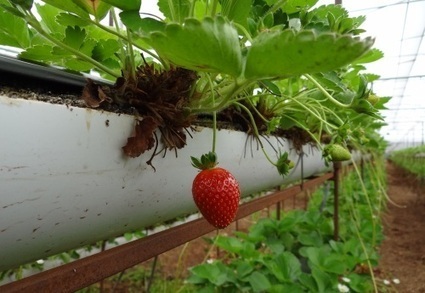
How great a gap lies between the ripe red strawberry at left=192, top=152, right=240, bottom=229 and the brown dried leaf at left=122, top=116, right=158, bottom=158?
2.5 inches

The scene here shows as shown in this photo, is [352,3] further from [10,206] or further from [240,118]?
[10,206]

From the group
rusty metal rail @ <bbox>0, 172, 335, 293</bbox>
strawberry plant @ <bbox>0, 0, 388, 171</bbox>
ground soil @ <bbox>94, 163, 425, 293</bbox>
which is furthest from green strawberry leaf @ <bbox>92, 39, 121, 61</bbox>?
ground soil @ <bbox>94, 163, 425, 293</bbox>

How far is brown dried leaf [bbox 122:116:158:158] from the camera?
0.31 m

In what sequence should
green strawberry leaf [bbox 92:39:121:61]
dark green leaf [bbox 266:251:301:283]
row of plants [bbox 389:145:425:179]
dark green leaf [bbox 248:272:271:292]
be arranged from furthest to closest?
row of plants [bbox 389:145:425:179] → dark green leaf [bbox 266:251:301:283] → dark green leaf [bbox 248:272:271:292] → green strawberry leaf [bbox 92:39:121:61]

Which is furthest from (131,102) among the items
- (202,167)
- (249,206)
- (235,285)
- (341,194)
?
(341,194)

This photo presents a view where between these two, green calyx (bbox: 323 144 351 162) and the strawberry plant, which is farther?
green calyx (bbox: 323 144 351 162)

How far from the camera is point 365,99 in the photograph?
0.38 m

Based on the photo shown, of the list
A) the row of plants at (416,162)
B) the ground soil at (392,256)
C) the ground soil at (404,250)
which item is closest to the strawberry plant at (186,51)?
the ground soil at (392,256)

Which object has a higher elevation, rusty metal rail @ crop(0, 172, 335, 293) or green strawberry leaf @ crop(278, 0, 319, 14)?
green strawberry leaf @ crop(278, 0, 319, 14)

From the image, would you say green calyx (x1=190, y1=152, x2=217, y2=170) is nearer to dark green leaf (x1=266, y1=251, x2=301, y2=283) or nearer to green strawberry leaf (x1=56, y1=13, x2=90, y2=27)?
green strawberry leaf (x1=56, y1=13, x2=90, y2=27)

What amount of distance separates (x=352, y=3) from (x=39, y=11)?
462 centimetres

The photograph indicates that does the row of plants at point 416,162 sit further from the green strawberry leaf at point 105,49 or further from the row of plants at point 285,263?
the green strawberry leaf at point 105,49

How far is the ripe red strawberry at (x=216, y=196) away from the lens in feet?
1.15

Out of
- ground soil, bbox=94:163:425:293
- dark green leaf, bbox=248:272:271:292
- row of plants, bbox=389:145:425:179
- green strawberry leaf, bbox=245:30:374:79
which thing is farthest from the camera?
row of plants, bbox=389:145:425:179
